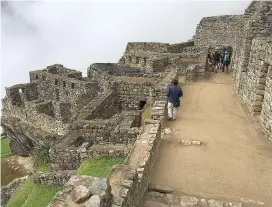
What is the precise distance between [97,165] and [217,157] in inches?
139

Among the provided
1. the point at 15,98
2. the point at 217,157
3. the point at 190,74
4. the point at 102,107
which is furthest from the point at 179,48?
the point at 217,157

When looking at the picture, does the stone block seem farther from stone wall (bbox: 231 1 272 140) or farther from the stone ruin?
stone wall (bbox: 231 1 272 140)

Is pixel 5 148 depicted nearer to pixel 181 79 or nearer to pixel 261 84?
pixel 181 79

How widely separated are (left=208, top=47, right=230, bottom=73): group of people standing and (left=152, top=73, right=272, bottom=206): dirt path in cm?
806

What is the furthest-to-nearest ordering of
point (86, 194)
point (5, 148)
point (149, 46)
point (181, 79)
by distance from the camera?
point (149, 46), point (5, 148), point (181, 79), point (86, 194)

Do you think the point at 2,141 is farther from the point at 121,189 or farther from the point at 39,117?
the point at 121,189

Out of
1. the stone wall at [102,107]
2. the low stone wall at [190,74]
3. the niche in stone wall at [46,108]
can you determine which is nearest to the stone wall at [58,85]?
the niche in stone wall at [46,108]

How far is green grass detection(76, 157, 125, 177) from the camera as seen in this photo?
334 inches

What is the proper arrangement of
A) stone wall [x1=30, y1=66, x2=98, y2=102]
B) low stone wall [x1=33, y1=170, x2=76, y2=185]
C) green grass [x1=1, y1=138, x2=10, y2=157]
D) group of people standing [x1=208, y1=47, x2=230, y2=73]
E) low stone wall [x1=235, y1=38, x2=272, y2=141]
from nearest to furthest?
low stone wall [x1=235, y1=38, x2=272, y2=141] < low stone wall [x1=33, y1=170, x2=76, y2=185] < group of people standing [x1=208, y1=47, x2=230, y2=73] < stone wall [x1=30, y1=66, x2=98, y2=102] < green grass [x1=1, y1=138, x2=10, y2=157]

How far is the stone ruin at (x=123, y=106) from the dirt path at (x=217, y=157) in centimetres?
51

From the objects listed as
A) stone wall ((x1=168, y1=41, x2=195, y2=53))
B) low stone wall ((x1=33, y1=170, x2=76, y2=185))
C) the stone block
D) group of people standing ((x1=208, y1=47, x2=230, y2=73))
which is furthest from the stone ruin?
group of people standing ((x1=208, y1=47, x2=230, y2=73))

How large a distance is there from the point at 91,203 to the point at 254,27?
36.9 feet

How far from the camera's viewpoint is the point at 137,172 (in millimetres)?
5867

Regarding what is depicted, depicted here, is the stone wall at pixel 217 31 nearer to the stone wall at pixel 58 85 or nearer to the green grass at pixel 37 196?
the stone wall at pixel 58 85
